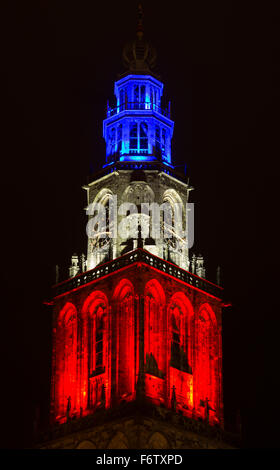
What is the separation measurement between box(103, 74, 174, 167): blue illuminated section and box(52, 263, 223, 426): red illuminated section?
9330mm

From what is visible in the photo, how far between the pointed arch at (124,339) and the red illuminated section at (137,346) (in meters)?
0.06

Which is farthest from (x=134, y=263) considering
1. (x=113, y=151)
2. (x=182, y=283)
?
(x=113, y=151)

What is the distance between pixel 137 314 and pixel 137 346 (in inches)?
75.3

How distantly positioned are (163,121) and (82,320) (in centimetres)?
1445

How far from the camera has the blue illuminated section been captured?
3359 inches

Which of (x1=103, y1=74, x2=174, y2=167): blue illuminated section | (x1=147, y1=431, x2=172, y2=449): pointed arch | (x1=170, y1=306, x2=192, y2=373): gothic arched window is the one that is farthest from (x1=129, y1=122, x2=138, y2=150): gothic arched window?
(x1=147, y1=431, x2=172, y2=449): pointed arch

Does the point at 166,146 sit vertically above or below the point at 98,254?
Result: above

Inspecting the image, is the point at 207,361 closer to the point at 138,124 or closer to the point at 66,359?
the point at 66,359

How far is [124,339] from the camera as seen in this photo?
7781 cm

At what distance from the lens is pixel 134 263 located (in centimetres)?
7831

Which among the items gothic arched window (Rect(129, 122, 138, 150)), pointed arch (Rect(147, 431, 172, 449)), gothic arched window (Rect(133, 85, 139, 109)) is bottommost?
pointed arch (Rect(147, 431, 172, 449))

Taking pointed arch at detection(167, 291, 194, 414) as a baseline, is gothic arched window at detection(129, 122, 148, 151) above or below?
above

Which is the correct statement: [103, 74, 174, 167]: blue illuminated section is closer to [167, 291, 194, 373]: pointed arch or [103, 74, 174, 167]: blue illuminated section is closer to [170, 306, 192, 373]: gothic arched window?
[167, 291, 194, 373]: pointed arch
